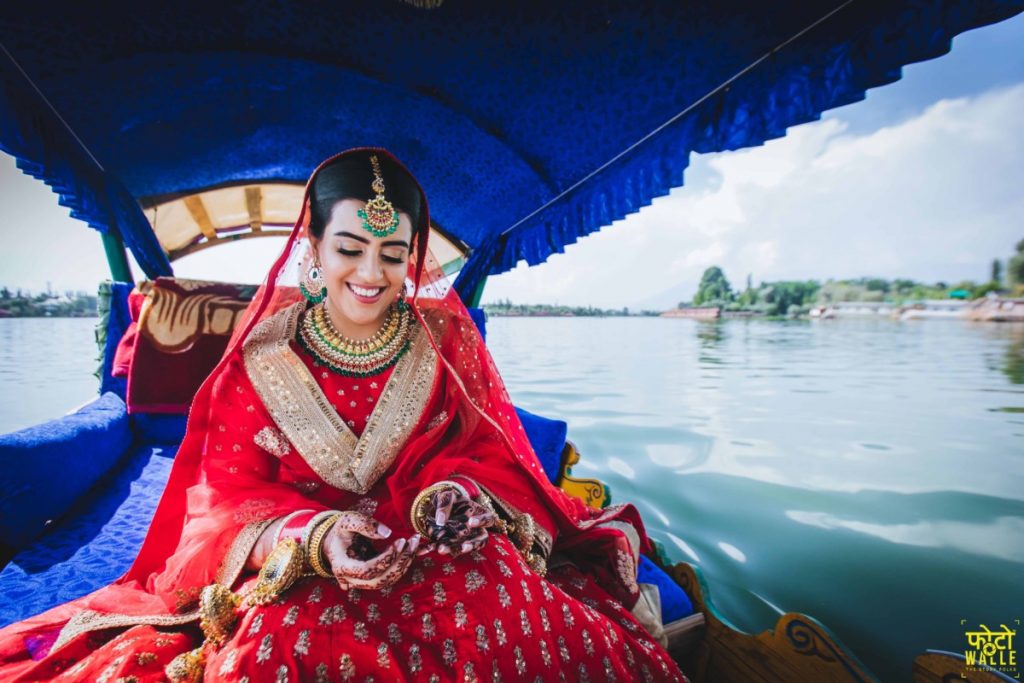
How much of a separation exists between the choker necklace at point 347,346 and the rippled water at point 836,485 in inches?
77.1

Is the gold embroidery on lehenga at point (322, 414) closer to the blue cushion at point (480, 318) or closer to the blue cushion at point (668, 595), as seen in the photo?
the blue cushion at point (668, 595)

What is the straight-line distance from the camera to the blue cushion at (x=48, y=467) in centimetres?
147

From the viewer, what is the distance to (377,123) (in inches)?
90.5

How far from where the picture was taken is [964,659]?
0.93 m

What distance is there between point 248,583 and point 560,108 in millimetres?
2058

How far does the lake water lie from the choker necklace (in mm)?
2036

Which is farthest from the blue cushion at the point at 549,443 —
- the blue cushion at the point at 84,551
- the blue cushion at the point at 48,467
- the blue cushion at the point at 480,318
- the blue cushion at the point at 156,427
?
the blue cushion at the point at 156,427

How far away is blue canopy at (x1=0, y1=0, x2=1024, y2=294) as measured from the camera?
1.33 metres

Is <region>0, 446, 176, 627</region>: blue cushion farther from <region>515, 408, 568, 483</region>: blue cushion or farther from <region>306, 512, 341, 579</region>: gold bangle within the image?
<region>515, 408, 568, 483</region>: blue cushion

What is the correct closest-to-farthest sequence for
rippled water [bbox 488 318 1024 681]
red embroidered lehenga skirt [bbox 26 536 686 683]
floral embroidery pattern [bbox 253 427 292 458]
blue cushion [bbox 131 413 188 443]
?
1. red embroidered lehenga skirt [bbox 26 536 686 683]
2. floral embroidery pattern [bbox 253 427 292 458]
3. rippled water [bbox 488 318 1024 681]
4. blue cushion [bbox 131 413 188 443]

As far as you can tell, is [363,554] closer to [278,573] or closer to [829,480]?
[278,573]

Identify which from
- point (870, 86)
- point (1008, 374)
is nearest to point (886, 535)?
point (870, 86)

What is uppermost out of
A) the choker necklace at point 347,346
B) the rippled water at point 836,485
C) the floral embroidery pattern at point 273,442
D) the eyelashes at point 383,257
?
the eyelashes at point 383,257

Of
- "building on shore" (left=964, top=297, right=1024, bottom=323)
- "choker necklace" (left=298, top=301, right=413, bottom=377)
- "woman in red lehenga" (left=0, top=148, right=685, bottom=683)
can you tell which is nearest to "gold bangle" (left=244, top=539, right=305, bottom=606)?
"woman in red lehenga" (left=0, top=148, right=685, bottom=683)
